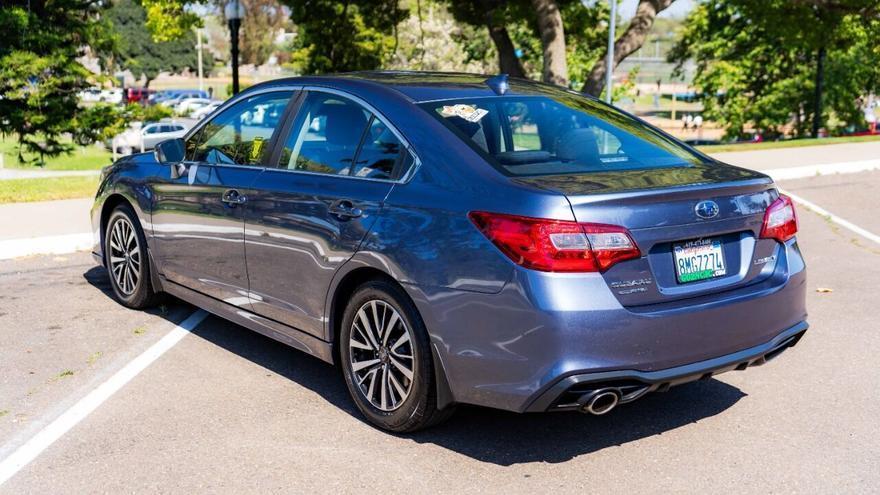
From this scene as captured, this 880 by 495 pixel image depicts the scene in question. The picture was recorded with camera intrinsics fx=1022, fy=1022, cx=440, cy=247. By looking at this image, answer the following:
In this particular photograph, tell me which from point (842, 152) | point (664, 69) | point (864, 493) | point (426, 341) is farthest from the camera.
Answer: point (664, 69)

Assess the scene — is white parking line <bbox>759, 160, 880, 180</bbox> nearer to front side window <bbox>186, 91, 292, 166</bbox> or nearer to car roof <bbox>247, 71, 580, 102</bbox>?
car roof <bbox>247, 71, 580, 102</bbox>

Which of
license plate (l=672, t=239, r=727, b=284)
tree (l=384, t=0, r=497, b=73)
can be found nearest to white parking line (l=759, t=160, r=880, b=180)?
license plate (l=672, t=239, r=727, b=284)

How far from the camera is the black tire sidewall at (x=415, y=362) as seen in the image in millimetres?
4508

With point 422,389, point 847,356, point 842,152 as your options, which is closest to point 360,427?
point 422,389

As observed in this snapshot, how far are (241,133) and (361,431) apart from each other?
6.88ft

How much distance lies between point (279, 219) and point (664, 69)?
13293 cm

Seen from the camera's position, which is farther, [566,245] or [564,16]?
[564,16]

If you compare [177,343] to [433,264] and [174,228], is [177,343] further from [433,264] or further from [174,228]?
[433,264]

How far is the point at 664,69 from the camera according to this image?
5226 inches

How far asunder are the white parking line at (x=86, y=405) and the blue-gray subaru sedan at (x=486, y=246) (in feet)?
1.80

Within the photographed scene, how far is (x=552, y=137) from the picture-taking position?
5.03 m

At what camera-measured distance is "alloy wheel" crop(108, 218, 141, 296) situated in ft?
23.0

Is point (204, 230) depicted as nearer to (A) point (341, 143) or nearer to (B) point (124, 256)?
(A) point (341, 143)

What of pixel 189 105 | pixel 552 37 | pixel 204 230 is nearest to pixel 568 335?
pixel 204 230
